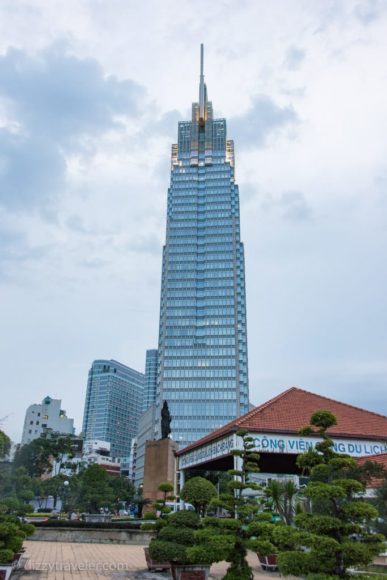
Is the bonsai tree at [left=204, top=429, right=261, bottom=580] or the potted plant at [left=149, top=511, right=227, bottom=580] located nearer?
the bonsai tree at [left=204, top=429, right=261, bottom=580]

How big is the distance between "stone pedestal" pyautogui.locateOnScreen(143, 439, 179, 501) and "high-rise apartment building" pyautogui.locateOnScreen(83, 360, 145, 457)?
144107 millimetres

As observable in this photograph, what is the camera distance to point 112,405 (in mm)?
167500

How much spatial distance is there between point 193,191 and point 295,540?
98413mm

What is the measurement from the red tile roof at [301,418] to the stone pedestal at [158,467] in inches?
245

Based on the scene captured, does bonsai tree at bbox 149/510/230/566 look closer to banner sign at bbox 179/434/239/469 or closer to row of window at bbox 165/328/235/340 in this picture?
banner sign at bbox 179/434/239/469

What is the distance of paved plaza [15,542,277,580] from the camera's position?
12180 mm

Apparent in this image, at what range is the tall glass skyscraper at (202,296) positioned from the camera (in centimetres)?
8450

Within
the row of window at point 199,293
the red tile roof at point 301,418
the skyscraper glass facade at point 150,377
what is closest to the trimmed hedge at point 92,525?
the red tile roof at point 301,418

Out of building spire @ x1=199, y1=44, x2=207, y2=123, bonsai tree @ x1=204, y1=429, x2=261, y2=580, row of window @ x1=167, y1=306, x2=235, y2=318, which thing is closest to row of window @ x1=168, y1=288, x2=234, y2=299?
row of window @ x1=167, y1=306, x2=235, y2=318

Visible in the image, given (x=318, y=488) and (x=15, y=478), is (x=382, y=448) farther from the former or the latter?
(x=15, y=478)

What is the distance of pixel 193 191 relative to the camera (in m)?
102

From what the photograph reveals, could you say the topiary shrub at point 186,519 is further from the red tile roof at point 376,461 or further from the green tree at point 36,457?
the green tree at point 36,457

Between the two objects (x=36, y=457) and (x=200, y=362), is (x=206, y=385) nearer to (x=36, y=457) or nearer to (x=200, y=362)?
(x=200, y=362)

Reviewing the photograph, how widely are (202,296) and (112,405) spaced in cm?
9053
